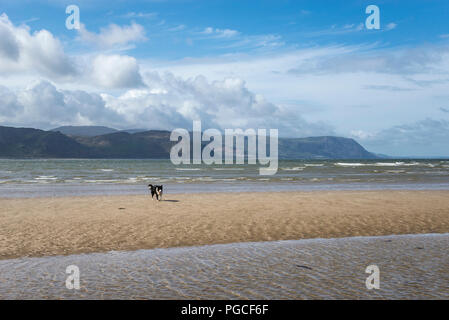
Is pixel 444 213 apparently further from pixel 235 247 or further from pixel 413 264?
pixel 235 247

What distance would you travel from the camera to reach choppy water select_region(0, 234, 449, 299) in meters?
8.70

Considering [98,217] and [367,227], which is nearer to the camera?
[367,227]

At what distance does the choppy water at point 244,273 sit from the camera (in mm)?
8703

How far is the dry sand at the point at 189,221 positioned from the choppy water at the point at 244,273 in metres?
1.55

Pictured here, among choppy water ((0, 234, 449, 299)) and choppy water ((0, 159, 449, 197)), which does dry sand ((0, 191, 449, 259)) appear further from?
choppy water ((0, 159, 449, 197))

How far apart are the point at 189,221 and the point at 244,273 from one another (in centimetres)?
824

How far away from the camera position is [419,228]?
1722 centimetres

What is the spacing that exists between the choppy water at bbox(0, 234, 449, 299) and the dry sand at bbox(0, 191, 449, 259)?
60.9 inches

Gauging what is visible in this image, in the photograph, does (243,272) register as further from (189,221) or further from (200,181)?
(200,181)

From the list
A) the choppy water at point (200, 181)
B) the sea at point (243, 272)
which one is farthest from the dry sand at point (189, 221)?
the choppy water at point (200, 181)

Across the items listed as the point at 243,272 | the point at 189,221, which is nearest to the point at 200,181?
the point at 189,221

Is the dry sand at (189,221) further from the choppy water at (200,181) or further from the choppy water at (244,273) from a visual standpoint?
the choppy water at (200,181)
